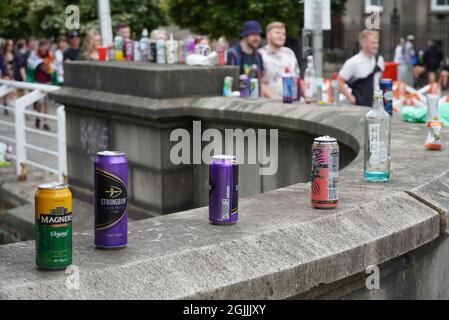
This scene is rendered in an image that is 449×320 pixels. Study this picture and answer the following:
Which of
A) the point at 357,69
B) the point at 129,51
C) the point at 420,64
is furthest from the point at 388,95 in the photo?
the point at 420,64

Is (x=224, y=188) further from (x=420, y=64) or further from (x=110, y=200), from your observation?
(x=420, y=64)

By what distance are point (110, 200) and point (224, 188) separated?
60cm

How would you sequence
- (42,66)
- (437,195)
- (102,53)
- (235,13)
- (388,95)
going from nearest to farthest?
(437,195), (388,95), (102,53), (42,66), (235,13)

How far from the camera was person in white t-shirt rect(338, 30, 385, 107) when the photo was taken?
10.6m

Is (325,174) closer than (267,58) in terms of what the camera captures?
Yes

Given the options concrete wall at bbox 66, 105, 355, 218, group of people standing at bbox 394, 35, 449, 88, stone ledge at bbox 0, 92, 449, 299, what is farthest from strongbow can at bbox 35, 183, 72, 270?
group of people standing at bbox 394, 35, 449, 88

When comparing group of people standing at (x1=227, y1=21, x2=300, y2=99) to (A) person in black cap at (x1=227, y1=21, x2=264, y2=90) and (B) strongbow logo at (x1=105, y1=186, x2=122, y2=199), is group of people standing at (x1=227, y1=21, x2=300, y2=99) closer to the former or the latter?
(A) person in black cap at (x1=227, y1=21, x2=264, y2=90)

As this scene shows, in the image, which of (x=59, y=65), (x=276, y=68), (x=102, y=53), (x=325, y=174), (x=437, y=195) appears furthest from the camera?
(x=59, y=65)

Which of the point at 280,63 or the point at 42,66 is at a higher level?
the point at 280,63

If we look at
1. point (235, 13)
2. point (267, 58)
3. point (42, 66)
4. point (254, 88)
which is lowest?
point (42, 66)

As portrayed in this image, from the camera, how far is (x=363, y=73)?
34.9 ft

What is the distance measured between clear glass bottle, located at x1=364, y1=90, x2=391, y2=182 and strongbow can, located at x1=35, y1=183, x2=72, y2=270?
1.97 meters

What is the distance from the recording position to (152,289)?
3143 millimetres
